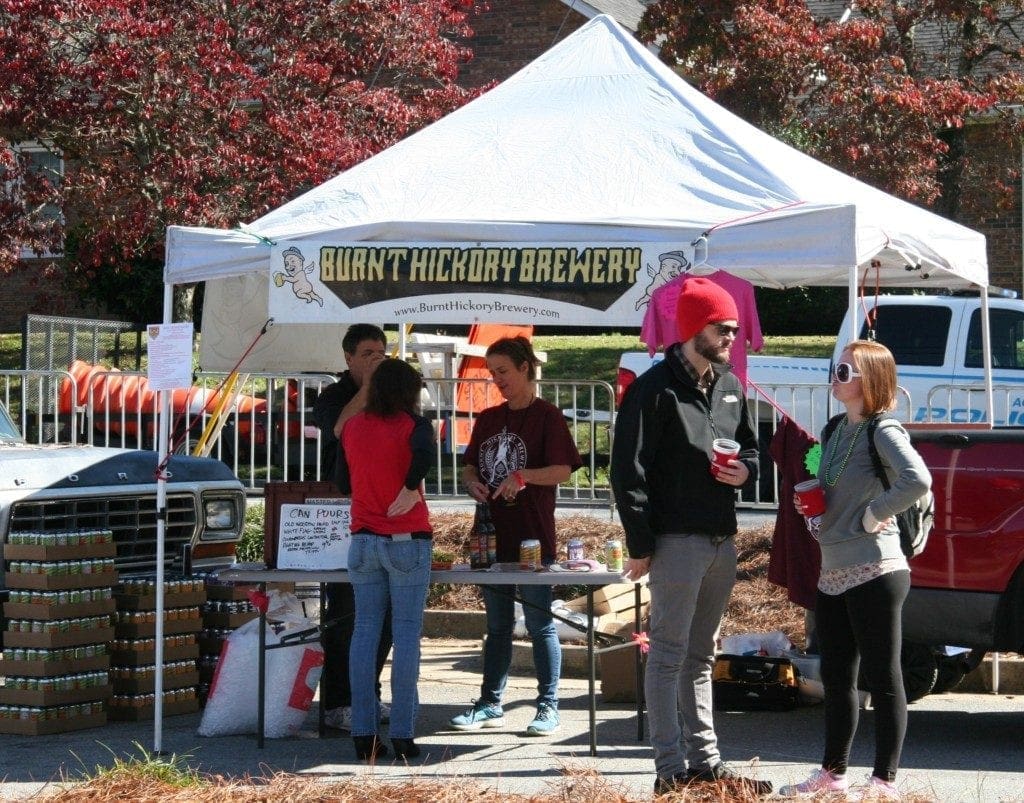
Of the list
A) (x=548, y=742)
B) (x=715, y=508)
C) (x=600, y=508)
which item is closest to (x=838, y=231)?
(x=715, y=508)

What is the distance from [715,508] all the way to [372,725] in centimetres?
219

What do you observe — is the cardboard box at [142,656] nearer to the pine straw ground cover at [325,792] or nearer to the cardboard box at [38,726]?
the cardboard box at [38,726]

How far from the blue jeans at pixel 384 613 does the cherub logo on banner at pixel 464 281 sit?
1.20 m

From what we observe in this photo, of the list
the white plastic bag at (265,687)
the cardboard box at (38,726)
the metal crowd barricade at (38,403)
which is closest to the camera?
the white plastic bag at (265,687)

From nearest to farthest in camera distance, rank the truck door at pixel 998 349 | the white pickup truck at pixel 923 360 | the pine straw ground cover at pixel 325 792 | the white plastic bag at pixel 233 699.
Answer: the pine straw ground cover at pixel 325 792 → the white plastic bag at pixel 233 699 → the white pickup truck at pixel 923 360 → the truck door at pixel 998 349

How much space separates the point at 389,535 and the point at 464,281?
1326 millimetres

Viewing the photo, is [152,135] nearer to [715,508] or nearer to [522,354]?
[522,354]

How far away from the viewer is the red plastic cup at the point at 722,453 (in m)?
6.12

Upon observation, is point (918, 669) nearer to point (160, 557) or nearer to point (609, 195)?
point (609, 195)

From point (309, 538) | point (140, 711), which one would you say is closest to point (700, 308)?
point (309, 538)

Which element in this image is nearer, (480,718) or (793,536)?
(793,536)

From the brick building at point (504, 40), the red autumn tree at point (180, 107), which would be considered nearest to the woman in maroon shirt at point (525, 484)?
the red autumn tree at point (180, 107)

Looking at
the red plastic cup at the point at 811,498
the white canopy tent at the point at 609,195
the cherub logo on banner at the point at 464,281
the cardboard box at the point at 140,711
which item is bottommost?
the cardboard box at the point at 140,711

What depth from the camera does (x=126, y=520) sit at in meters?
9.21
